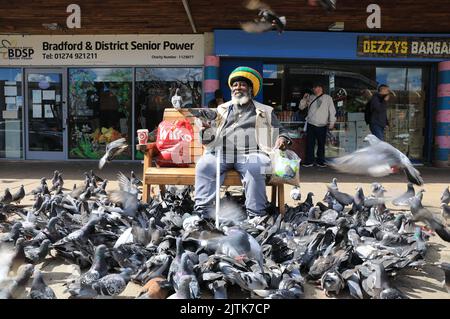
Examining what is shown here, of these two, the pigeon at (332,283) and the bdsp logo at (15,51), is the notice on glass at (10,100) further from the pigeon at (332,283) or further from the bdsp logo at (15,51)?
the pigeon at (332,283)

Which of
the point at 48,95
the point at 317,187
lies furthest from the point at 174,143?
the point at 48,95

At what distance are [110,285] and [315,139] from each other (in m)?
8.37


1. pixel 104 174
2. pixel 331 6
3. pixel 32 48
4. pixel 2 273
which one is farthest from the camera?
pixel 32 48

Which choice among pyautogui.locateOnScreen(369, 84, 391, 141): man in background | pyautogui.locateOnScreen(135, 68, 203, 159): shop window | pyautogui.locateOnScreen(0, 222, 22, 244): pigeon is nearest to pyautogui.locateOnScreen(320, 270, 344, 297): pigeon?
pyautogui.locateOnScreen(0, 222, 22, 244): pigeon

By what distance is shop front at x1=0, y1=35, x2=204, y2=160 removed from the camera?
10.9 m

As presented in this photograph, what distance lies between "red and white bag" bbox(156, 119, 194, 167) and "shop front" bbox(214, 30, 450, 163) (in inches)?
195

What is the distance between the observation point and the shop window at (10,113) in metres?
11.4

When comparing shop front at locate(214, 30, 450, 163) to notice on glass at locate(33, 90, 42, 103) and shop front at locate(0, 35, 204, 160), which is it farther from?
notice on glass at locate(33, 90, 42, 103)

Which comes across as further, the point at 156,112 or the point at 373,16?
the point at 156,112

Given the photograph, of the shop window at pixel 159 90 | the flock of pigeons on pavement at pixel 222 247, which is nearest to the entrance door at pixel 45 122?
the shop window at pixel 159 90

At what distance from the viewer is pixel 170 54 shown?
35.5ft

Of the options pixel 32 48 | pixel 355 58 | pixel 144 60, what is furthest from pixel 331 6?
pixel 32 48
